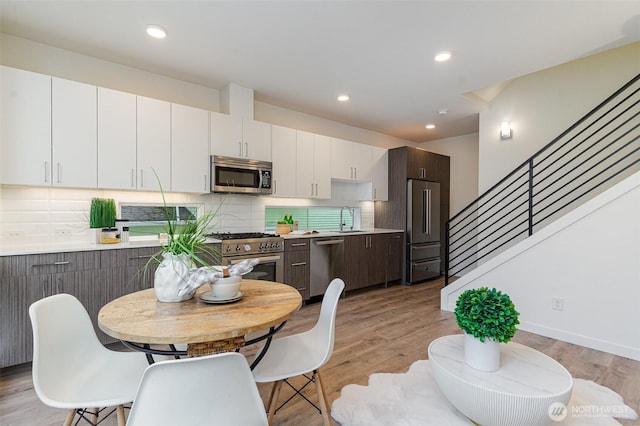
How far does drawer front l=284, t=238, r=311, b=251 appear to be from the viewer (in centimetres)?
386

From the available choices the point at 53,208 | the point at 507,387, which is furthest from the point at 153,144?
the point at 507,387

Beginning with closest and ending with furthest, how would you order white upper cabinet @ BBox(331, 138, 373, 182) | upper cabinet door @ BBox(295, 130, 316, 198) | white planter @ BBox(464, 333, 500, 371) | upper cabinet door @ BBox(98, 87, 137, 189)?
white planter @ BBox(464, 333, 500, 371)
upper cabinet door @ BBox(98, 87, 137, 189)
upper cabinet door @ BBox(295, 130, 316, 198)
white upper cabinet @ BBox(331, 138, 373, 182)

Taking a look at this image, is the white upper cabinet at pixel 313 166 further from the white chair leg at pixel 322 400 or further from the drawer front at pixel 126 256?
the white chair leg at pixel 322 400

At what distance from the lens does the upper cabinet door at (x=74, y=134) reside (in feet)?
8.45

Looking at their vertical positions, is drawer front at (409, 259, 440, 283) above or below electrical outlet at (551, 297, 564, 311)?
below

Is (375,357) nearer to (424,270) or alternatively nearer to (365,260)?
(365,260)

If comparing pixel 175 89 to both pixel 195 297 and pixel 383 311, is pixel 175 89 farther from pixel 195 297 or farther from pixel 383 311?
pixel 383 311

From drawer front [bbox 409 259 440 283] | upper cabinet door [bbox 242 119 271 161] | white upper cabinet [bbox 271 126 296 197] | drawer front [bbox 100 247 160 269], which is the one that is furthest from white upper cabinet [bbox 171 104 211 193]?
drawer front [bbox 409 259 440 283]

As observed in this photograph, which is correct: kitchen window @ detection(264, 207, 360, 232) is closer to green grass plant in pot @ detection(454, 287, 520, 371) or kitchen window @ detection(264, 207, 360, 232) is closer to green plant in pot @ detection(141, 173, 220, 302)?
green plant in pot @ detection(141, 173, 220, 302)

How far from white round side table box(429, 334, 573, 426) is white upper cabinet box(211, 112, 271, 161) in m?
2.91

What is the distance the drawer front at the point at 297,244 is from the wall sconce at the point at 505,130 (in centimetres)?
324

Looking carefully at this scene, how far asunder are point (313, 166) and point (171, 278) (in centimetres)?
314

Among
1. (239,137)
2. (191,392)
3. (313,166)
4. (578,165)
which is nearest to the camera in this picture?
(191,392)

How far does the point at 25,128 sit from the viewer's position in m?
2.45
